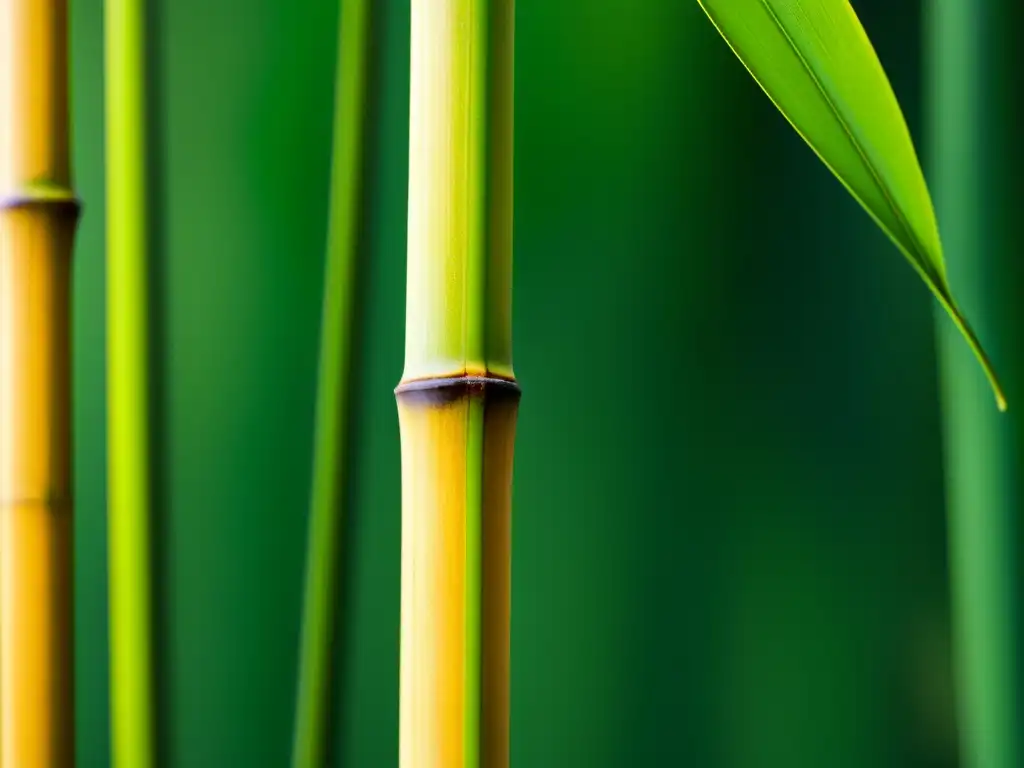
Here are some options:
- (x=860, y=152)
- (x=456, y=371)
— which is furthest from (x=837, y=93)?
(x=456, y=371)

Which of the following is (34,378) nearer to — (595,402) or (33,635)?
(33,635)

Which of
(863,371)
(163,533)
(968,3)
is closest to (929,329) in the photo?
(863,371)

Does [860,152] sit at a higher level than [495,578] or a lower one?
higher

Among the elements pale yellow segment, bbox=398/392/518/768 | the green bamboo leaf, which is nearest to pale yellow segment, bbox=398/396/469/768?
pale yellow segment, bbox=398/392/518/768

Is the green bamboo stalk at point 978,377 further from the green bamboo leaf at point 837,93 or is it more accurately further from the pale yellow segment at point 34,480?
the pale yellow segment at point 34,480

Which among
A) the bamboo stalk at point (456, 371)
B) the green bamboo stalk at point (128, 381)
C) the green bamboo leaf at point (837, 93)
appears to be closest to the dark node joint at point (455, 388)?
the bamboo stalk at point (456, 371)

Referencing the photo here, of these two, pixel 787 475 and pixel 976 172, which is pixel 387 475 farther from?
pixel 976 172

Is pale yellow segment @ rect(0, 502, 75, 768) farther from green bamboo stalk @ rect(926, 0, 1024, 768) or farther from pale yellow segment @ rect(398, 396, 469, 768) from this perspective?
green bamboo stalk @ rect(926, 0, 1024, 768)
